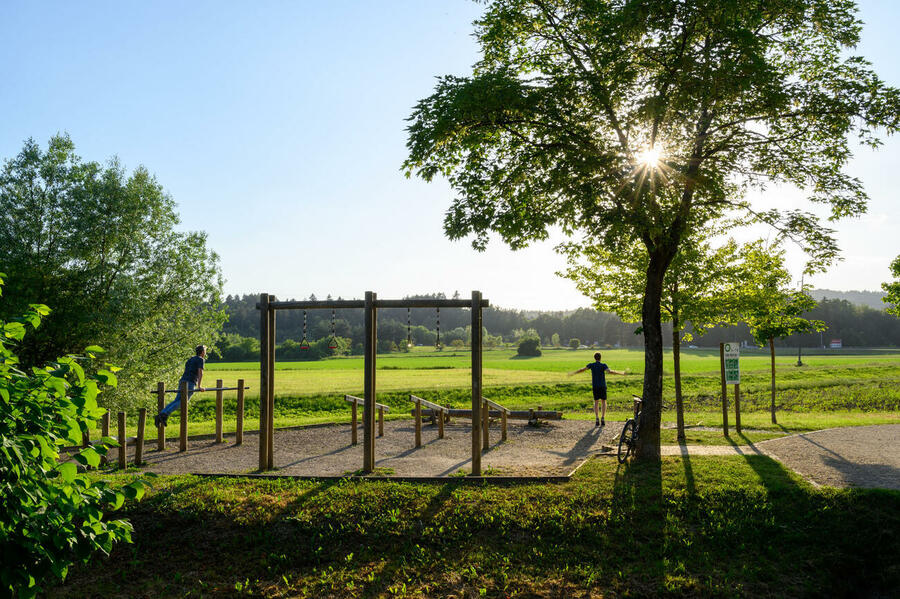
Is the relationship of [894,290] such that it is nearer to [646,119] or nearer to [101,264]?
[646,119]

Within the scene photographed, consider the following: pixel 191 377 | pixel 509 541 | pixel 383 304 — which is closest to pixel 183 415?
pixel 191 377

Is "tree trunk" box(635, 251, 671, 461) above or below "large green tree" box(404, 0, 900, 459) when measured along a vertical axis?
below

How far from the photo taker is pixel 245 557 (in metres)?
7.50

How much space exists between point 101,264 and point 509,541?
1863 cm

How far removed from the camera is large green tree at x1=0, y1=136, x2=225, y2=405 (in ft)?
63.1

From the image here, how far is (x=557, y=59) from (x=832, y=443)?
34.6 feet

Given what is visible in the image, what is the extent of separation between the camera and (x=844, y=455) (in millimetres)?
12023

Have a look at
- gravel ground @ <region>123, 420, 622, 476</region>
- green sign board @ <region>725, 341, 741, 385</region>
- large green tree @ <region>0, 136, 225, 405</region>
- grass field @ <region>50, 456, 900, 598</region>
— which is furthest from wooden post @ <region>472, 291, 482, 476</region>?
large green tree @ <region>0, 136, 225, 405</region>

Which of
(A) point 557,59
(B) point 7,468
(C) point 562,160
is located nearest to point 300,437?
(C) point 562,160

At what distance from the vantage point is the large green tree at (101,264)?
19219 millimetres

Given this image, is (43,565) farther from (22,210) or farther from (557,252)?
(22,210)

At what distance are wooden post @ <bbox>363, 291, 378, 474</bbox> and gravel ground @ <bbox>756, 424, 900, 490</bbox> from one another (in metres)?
7.51

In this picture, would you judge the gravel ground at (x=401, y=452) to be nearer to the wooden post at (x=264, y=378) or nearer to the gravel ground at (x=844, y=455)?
the wooden post at (x=264, y=378)

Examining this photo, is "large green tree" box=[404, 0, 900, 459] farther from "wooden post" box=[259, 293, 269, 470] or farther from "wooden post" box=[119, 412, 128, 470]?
"wooden post" box=[119, 412, 128, 470]
